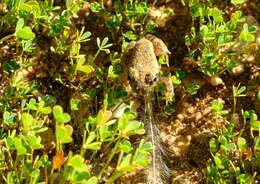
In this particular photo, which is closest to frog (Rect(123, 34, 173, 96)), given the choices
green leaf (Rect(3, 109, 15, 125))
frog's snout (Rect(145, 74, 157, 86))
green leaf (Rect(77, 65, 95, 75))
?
frog's snout (Rect(145, 74, 157, 86))

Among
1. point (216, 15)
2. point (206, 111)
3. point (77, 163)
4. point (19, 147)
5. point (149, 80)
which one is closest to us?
point (77, 163)

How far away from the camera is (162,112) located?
3.48 metres

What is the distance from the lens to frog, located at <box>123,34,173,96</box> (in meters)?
3.33

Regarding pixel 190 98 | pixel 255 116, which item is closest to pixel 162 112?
pixel 190 98

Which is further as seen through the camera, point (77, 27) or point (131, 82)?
point (77, 27)

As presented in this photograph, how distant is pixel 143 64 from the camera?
11.1 feet

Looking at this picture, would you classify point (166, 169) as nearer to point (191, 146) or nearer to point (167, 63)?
point (191, 146)

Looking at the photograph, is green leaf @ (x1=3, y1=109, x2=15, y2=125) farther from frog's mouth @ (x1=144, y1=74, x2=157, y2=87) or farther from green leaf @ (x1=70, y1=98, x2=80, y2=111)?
frog's mouth @ (x1=144, y1=74, x2=157, y2=87)

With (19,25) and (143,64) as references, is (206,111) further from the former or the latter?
(19,25)

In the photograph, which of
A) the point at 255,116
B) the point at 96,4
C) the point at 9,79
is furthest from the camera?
the point at 96,4

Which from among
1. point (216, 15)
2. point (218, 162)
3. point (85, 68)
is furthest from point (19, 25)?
point (218, 162)

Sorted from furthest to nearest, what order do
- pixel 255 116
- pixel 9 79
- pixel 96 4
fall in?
pixel 96 4
pixel 9 79
pixel 255 116

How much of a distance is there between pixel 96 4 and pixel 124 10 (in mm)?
177

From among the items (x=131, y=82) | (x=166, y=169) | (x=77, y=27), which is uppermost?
(x=77, y=27)
